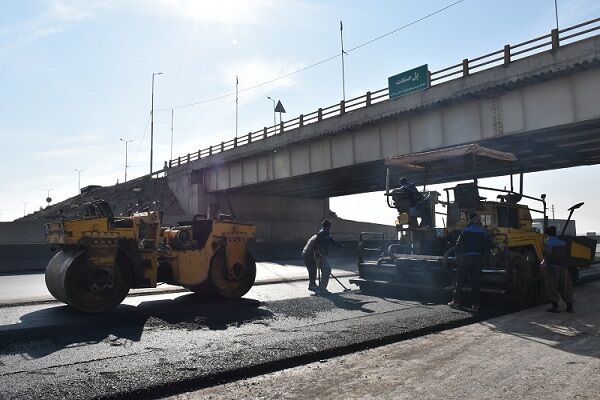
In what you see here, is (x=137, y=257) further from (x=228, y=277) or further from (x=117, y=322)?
(x=228, y=277)

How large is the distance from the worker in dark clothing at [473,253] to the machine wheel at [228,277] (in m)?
4.29

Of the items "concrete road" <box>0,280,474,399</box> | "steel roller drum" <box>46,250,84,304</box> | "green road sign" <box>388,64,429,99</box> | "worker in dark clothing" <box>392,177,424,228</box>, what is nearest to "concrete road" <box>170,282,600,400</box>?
"concrete road" <box>0,280,474,399</box>

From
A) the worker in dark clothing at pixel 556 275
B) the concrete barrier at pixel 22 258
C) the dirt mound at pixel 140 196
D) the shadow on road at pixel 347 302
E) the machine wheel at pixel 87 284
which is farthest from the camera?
the dirt mound at pixel 140 196

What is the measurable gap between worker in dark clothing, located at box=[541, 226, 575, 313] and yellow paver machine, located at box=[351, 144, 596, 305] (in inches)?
14.2

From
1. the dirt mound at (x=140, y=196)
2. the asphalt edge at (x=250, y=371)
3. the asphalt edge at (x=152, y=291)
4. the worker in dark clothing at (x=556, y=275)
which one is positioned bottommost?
the asphalt edge at (x=250, y=371)

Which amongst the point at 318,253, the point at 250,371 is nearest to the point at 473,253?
the point at 318,253

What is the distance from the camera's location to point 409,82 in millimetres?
22344

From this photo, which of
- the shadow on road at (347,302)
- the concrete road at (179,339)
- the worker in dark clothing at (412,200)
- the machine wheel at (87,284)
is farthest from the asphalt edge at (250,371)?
the machine wheel at (87,284)

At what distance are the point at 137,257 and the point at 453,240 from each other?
6.23 metres

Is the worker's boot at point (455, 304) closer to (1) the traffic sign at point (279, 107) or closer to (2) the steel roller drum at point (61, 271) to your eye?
(2) the steel roller drum at point (61, 271)

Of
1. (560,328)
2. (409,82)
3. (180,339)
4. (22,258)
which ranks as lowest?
(560,328)

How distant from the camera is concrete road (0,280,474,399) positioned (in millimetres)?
4531

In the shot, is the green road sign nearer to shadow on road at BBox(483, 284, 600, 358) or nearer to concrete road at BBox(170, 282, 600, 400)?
shadow on road at BBox(483, 284, 600, 358)

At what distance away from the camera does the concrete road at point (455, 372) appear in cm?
428
